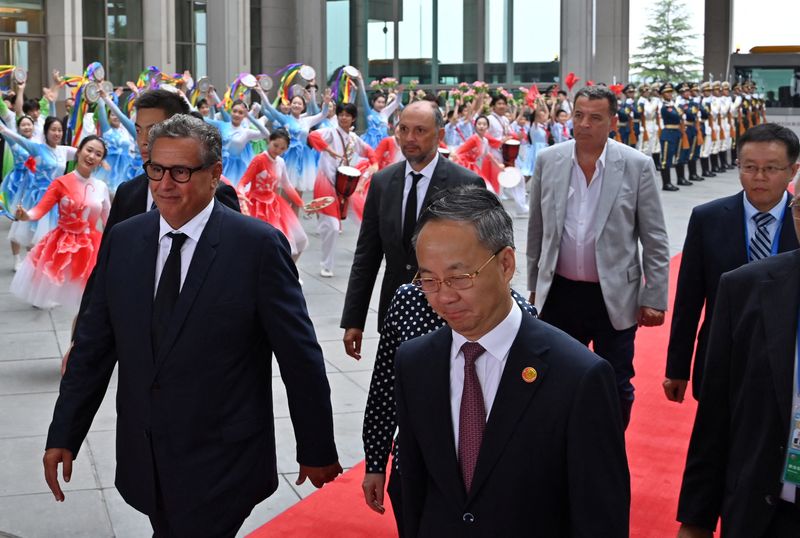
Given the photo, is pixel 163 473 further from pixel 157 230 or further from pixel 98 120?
pixel 98 120

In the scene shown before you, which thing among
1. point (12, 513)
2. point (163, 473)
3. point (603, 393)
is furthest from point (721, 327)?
point (12, 513)

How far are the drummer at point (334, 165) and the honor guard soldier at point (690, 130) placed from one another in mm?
10667

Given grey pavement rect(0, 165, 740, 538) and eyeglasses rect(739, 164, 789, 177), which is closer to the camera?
eyeglasses rect(739, 164, 789, 177)

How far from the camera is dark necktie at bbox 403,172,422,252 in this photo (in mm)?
5016

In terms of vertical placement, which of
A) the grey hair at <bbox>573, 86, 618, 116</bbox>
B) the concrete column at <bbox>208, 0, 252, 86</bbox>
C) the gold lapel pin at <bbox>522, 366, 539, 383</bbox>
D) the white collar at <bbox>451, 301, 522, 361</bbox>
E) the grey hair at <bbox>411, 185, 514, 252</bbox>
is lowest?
the gold lapel pin at <bbox>522, 366, 539, 383</bbox>

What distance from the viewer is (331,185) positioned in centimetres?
1334

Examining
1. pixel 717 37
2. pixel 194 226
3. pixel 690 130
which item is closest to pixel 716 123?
pixel 690 130

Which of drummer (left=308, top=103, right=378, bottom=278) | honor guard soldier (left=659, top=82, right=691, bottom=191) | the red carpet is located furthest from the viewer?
honor guard soldier (left=659, top=82, right=691, bottom=191)

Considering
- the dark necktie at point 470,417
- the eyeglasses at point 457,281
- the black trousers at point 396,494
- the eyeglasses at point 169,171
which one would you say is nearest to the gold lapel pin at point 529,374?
the dark necktie at point 470,417

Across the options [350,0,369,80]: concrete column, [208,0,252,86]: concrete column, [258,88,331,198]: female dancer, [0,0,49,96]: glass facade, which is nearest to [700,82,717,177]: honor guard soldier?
[258,88,331,198]: female dancer

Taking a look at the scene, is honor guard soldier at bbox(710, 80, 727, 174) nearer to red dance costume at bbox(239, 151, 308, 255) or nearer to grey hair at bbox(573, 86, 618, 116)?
red dance costume at bbox(239, 151, 308, 255)

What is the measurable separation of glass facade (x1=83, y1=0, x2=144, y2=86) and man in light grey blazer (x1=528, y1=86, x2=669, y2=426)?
29564 millimetres

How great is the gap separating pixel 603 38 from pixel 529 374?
34.9m

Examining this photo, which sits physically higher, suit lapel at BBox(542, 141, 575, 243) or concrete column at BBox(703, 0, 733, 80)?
concrete column at BBox(703, 0, 733, 80)
